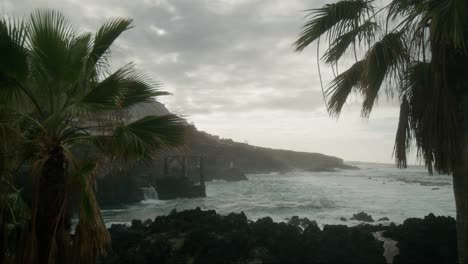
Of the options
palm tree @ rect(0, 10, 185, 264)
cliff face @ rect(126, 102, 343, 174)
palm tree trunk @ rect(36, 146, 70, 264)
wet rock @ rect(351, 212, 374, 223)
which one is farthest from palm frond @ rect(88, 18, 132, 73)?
cliff face @ rect(126, 102, 343, 174)

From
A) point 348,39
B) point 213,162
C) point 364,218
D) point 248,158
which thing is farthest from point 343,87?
point 248,158

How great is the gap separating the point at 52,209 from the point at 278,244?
539 centimetres

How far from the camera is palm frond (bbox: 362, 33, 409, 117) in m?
4.79

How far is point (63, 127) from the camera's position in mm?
4230

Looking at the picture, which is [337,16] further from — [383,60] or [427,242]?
[427,242]

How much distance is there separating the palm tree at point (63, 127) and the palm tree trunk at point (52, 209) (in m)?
0.01

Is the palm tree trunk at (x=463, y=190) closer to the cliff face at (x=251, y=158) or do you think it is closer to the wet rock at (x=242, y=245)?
the wet rock at (x=242, y=245)

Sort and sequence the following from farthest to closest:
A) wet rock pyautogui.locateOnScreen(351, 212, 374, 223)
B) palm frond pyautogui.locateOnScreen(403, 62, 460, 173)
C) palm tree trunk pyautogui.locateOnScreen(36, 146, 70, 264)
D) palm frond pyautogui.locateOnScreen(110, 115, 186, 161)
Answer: wet rock pyautogui.locateOnScreen(351, 212, 374, 223) → palm frond pyautogui.locateOnScreen(403, 62, 460, 173) → palm frond pyautogui.locateOnScreen(110, 115, 186, 161) → palm tree trunk pyautogui.locateOnScreen(36, 146, 70, 264)

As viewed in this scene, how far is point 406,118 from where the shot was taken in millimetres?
5598

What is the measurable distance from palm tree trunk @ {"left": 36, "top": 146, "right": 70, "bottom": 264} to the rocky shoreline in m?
3.85

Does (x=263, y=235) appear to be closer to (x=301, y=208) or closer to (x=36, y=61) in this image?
(x=36, y=61)

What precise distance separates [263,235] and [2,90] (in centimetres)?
639

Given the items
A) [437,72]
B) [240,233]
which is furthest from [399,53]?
[240,233]

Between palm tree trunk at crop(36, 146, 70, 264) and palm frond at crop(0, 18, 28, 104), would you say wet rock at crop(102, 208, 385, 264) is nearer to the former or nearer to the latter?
palm tree trunk at crop(36, 146, 70, 264)
